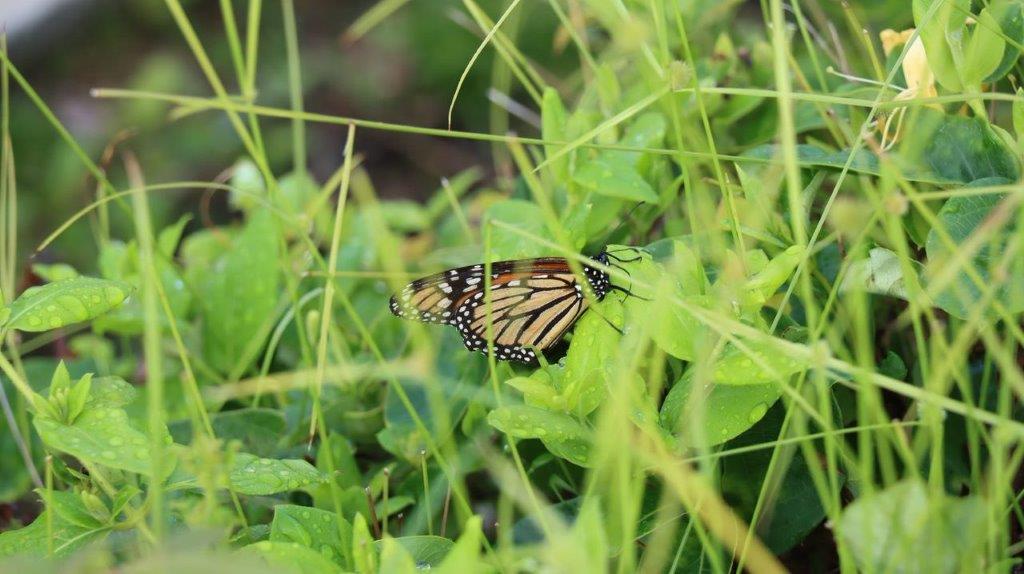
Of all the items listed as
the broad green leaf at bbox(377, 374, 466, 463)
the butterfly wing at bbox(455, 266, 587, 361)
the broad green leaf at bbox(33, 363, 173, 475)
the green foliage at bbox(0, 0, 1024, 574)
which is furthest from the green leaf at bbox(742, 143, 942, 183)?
the broad green leaf at bbox(33, 363, 173, 475)

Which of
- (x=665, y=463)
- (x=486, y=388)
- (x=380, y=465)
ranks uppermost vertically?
(x=665, y=463)

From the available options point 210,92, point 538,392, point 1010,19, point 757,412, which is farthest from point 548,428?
point 210,92

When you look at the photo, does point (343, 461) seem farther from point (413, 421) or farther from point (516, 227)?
point (516, 227)

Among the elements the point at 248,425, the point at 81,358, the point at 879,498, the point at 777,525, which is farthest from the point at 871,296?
the point at 81,358

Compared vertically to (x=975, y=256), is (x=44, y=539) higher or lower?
lower

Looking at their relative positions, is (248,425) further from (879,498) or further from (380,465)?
(879,498)

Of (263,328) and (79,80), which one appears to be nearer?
(263,328)

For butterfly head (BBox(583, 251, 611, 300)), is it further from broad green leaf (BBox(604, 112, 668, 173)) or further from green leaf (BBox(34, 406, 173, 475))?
green leaf (BBox(34, 406, 173, 475))
